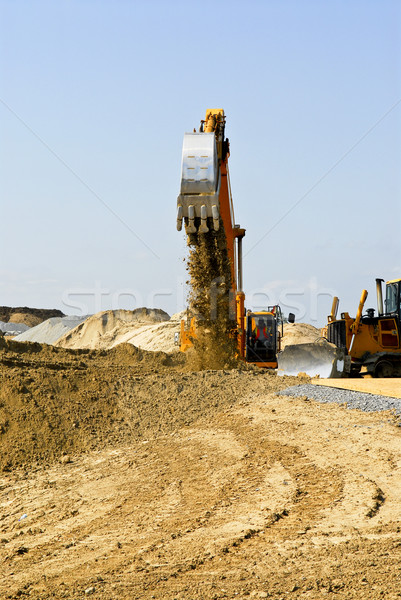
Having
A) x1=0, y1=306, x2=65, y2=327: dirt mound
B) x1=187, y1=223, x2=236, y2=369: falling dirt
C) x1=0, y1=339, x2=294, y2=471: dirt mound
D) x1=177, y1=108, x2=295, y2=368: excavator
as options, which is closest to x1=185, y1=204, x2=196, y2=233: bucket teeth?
x1=177, y1=108, x2=295, y2=368: excavator

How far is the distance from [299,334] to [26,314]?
45.7 m

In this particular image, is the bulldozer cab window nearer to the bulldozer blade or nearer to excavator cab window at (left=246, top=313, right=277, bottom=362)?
the bulldozer blade

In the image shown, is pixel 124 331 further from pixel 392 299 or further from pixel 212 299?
pixel 212 299

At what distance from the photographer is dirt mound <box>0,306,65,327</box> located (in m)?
69.2

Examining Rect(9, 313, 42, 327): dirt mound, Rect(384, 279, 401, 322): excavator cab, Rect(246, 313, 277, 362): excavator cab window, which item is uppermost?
Rect(9, 313, 42, 327): dirt mound

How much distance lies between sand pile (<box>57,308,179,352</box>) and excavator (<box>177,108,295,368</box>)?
15629 mm

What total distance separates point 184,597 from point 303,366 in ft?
52.5

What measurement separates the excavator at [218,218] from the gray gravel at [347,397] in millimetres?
3139

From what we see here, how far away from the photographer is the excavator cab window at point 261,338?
15.8m

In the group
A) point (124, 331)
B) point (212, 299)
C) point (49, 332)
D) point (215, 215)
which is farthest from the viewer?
point (49, 332)

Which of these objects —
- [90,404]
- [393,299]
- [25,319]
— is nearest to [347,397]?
[90,404]

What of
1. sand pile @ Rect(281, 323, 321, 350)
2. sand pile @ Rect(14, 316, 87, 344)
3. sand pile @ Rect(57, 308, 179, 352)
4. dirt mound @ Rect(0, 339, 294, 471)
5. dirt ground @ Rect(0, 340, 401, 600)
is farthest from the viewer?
sand pile @ Rect(14, 316, 87, 344)

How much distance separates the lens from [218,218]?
10.7m

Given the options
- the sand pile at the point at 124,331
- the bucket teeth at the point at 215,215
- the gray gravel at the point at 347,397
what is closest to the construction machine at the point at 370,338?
the gray gravel at the point at 347,397
